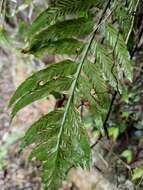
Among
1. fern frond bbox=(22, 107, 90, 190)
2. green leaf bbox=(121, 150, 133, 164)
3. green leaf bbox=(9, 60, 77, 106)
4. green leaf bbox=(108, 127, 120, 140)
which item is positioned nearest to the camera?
fern frond bbox=(22, 107, 90, 190)

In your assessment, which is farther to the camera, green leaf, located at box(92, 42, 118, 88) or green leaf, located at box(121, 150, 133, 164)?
green leaf, located at box(121, 150, 133, 164)

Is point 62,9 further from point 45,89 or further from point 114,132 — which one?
point 114,132

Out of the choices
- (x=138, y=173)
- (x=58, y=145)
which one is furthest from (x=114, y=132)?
(x=58, y=145)

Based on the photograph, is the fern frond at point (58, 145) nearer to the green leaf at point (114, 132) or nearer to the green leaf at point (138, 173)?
the green leaf at point (138, 173)

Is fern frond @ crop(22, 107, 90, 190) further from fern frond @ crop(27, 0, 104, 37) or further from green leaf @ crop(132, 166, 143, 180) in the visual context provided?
green leaf @ crop(132, 166, 143, 180)

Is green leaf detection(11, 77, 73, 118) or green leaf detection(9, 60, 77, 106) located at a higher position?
green leaf detection(9, 60, 77, 106)

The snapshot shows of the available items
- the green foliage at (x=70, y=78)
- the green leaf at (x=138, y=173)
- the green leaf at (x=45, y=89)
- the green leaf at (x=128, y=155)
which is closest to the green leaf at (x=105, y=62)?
the green foliage at (x=70, y=78)

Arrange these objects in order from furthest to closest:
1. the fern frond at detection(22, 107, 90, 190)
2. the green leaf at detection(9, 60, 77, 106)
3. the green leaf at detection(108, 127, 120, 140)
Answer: the green leaf at detection(108, 127, 120, 140), the green leaf at detection(9, 60, 77, 106), the fern frond at detection(22, 107, 90, 190)

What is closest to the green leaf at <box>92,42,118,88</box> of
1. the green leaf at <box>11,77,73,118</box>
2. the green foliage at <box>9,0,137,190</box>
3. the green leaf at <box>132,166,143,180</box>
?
the green foliage at <box>9,0,137,190</box>
